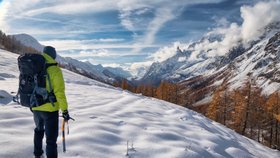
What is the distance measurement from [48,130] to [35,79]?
137cm

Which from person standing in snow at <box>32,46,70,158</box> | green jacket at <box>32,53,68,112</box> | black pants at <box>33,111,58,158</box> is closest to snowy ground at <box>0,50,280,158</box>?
black pants at <box>33,111,58,158</box>

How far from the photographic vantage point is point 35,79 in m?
8.63

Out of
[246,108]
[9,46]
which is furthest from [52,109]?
[9,46]

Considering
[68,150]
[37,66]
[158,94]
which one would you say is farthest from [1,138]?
[158,94]

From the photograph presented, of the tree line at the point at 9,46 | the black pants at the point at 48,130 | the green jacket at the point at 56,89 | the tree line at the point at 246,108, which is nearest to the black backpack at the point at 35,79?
the green jacket at the point at 56,89

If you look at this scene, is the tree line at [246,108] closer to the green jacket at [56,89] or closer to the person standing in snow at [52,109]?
the person standing in snow at [52,109]

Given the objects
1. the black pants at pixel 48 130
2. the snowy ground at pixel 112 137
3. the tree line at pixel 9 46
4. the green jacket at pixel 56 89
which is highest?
the tree line at pixel 9 46

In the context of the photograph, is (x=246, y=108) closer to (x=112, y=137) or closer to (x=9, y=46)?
(x=112, y=137)

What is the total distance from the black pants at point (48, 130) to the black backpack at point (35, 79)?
0.37 m

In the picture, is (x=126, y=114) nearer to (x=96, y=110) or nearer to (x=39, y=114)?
(x=96, y=110)

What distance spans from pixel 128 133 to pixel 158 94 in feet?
273

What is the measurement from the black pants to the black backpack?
372 mm

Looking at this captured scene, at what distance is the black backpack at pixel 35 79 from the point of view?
8.51 metres

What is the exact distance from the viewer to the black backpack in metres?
8.51
